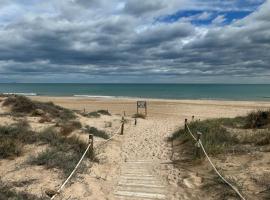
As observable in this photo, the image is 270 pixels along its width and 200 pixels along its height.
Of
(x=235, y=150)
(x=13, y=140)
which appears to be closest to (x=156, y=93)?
(x=235, y=150)

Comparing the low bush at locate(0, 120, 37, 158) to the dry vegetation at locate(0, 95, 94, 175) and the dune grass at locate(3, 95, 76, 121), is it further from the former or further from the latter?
the dune grass at locate(3, 95, 76, 121)

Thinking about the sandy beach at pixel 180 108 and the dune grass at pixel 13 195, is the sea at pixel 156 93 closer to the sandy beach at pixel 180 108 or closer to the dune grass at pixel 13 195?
the sandy beach at pixel 180 108

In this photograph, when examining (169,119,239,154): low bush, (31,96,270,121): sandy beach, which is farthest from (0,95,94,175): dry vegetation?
(31,96,270,121): sandy beach

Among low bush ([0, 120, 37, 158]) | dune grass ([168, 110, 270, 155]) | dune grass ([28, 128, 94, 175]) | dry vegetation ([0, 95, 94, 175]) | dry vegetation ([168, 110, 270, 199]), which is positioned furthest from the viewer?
dune grass ([168, 110, 270, 155])

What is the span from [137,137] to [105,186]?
8737 millimetres

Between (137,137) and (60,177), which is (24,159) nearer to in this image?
(60,177)

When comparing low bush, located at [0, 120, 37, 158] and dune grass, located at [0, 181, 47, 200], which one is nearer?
dune grass, located at [0, 181, 47, 200]

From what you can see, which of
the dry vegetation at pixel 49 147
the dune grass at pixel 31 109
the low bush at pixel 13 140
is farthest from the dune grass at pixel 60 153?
the dune grass at pixel 31 109

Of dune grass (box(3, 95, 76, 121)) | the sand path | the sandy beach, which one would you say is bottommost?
the sand path

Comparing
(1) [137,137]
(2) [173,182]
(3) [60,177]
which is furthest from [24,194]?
(1) [137,137]

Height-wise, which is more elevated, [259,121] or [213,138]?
[259,121]

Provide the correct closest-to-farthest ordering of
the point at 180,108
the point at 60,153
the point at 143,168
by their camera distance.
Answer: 1. the point at 60,153
2. the point at 143,168
3. the point at 180,108

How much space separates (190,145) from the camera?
1291 centimetres

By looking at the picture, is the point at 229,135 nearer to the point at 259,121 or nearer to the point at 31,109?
the point at 259,121
